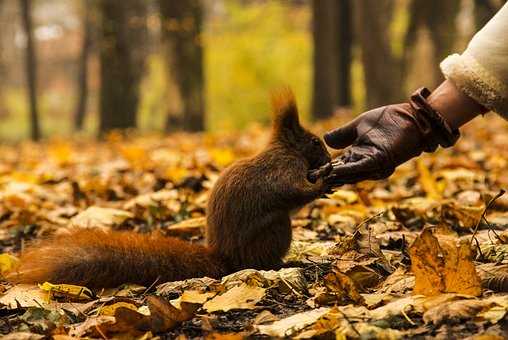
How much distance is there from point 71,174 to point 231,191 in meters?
3.85

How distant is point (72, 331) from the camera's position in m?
1.90

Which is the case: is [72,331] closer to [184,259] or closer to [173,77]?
[184,259]

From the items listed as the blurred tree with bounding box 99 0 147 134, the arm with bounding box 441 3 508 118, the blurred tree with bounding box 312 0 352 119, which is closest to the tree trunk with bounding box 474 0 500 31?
the blurred tree with bounding box 312 0 352 119

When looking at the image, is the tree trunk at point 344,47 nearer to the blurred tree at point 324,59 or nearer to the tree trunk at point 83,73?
the blurred tree at point 324,59

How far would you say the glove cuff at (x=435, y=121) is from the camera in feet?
8.43

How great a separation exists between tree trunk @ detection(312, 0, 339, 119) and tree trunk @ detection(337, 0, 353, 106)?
237cm

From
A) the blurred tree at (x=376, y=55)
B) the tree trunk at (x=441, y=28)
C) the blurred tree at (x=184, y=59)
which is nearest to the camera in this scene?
the blurred tree at (x=376, y=55)

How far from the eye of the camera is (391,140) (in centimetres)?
257

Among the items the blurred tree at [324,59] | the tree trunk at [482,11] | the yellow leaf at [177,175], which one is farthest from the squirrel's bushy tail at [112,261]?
the tree trunk at [482,11]

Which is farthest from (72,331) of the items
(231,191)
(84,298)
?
(231,191)

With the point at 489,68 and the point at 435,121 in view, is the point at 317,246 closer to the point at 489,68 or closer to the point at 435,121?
the point at 435,121

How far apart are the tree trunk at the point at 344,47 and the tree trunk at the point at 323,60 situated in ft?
7.77

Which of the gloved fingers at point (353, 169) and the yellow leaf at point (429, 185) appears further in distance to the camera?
the yellow leaf at point (429, 185)

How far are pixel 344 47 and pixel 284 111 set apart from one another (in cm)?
1413
